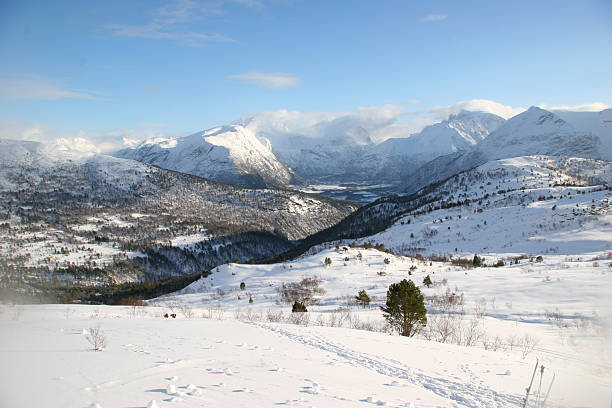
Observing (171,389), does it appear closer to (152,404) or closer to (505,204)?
(152,404)

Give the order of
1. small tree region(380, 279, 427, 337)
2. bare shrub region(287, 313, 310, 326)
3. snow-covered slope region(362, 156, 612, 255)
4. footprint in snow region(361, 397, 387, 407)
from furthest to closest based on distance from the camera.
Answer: snow-covered slope region(362, 156, 612, 255) < bare shrub region(287, 313, 310, 326) < small tree region(380, 279, 427, 337) < footprint in snow region(361, 397, 387, 407)

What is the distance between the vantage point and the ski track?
27.9 ft

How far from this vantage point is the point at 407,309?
19203 mm

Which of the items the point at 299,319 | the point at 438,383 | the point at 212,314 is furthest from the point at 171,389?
the point at 212,314

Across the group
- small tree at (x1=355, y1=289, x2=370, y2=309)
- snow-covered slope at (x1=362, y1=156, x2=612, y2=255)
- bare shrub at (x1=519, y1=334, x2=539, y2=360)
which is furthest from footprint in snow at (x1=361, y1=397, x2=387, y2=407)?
snow-covered slope at (x1=362, y1=156, x2=612, y2=255)

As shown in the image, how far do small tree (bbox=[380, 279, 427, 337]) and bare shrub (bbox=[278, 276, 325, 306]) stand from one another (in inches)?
722

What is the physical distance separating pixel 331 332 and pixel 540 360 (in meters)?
9.11

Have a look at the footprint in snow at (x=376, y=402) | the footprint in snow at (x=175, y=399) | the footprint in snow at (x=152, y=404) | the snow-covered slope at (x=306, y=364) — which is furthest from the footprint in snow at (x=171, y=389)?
the footprint in snow at (x=376, y=402)

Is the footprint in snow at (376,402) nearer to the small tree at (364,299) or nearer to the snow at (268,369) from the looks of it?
the snow at (268,369)

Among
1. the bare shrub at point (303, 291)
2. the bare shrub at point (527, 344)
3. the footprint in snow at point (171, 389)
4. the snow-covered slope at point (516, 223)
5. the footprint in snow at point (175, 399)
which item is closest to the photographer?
the footprint in snow at point (175, 399)

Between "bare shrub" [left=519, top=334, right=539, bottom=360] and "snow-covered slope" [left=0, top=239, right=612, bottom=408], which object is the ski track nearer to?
"snow-covered slope" [left=0, top=239, right=612, bottom=408]

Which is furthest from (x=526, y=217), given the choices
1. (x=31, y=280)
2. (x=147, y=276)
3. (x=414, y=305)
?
(x=31, y=280)

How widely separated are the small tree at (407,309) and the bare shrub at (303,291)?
18.3 metres

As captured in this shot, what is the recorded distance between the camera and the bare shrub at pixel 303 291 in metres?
39.3
